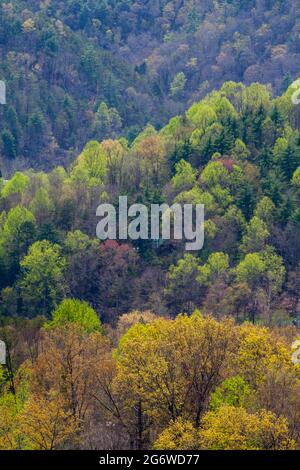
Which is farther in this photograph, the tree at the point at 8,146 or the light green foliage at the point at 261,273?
the tree at the point at 8,146

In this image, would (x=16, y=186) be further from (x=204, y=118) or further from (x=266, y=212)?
(x=266, y=212)

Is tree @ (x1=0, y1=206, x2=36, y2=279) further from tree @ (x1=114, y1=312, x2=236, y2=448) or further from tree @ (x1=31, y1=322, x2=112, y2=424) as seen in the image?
tree @ (x1=114, y1=312, x2=236, y2=448)

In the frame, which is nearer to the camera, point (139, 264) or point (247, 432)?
point (247, 432)

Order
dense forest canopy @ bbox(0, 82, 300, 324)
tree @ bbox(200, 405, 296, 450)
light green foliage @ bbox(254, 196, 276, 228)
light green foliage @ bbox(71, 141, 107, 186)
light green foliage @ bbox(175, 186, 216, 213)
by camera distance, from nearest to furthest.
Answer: tree @ bbox(200, 405, 296, 450) → dense forest canopy @ bbox(0, 82, 300, 324) → light green foliage @ bbox(254, 196, 276, 228) → light green foliage @ bbox(175, 186, 216, 213) → light green foliage @ bbox(71, 141, 107, 186)

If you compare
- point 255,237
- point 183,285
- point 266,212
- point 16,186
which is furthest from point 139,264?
point 16,186

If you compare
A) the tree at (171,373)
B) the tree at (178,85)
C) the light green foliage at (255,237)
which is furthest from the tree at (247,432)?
the tree at (178,85)

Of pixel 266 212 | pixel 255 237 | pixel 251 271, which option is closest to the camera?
pixel 251 271

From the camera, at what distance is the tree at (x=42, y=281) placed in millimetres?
80812

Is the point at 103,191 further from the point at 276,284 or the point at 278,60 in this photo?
the point at 278,60

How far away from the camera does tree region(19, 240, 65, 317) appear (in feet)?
265

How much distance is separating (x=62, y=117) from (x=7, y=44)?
18.5m

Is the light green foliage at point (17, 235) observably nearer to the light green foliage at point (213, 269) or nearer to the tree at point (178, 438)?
the light green foliage at point (213, 269)

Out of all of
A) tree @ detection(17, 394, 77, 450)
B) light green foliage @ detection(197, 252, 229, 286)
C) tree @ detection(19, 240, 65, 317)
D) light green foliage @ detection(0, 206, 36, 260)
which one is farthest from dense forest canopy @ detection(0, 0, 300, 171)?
tree @ detection(17, 394, 77, 450)

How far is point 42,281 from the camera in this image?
3211 inches
